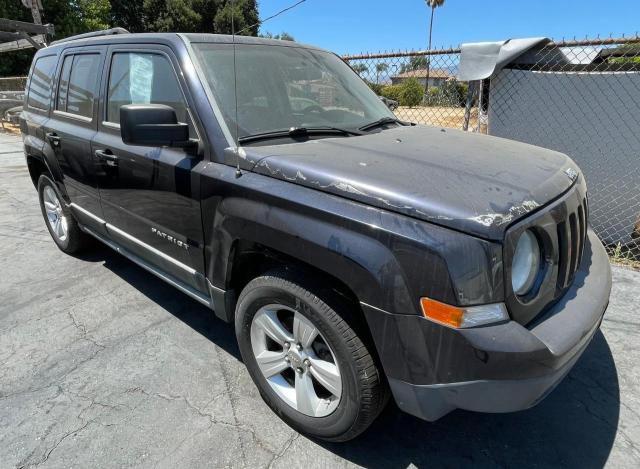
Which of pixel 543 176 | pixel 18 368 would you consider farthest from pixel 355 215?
pixel 18 368

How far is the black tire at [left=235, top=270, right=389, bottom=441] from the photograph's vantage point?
182 centimetres

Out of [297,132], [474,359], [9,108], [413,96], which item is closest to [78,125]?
[297,132]

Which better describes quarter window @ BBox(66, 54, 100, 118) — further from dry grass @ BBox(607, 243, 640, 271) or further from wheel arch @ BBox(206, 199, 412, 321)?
dry grass @ BBox(607, 243, 640, 271)

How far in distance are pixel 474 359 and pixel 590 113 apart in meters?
3.96

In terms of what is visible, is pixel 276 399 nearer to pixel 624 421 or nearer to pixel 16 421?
pixel 16 421

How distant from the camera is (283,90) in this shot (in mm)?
2680

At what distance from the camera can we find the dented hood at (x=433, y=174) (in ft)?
5.19

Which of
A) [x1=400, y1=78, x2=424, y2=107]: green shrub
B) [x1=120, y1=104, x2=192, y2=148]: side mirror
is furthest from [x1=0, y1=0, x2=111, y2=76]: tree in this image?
[x1=120, y1=104, x2=192, y2=148]: side mirror

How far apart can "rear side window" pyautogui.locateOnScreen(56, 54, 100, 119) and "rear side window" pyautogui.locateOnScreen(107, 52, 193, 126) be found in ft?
0.91

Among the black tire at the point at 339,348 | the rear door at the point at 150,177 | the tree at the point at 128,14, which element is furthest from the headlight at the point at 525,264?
the tree at the point at 128,14

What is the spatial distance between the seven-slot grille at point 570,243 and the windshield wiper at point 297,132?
4.02 ft

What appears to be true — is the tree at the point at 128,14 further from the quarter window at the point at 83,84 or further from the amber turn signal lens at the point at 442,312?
the amber turn signal lens at the point at 442,312

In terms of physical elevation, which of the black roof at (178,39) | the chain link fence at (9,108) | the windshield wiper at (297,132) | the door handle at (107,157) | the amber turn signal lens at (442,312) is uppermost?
the black roof at (178,39)

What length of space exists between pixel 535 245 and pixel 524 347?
16.9 inches
